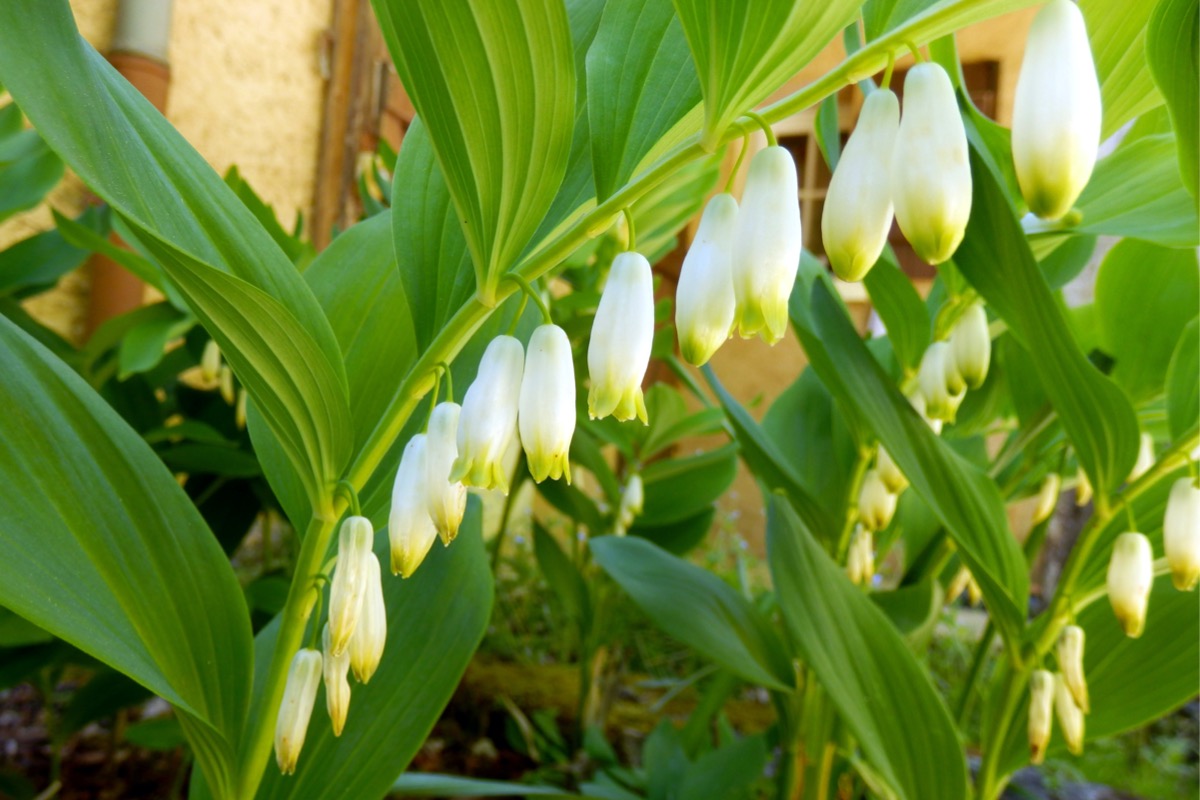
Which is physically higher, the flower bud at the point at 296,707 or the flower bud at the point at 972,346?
the flower bud at the point at 972,346

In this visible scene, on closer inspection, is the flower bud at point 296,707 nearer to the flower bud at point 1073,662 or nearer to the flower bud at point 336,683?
the flower bud at point 336,683

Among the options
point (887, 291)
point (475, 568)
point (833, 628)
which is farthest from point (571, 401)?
point (887, 291)

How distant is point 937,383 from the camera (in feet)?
2.61

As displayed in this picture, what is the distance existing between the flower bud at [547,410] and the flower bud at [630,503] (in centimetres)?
91

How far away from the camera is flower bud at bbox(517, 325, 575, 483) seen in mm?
448

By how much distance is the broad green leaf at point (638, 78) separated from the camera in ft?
1.57

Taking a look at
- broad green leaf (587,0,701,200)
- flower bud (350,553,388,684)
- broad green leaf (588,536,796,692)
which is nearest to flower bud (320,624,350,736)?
flower bud (350,553,388,684)

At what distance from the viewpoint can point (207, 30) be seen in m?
2.13

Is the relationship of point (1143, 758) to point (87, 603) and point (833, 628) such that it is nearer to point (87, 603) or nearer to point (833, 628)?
point (833, 628)

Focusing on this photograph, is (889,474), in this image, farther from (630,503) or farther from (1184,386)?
(630,503)

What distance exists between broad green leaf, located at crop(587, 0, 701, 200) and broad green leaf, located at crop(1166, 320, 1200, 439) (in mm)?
551

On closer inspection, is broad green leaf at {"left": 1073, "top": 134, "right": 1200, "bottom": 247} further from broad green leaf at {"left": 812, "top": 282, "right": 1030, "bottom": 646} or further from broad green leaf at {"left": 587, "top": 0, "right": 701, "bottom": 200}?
broad green leaf at {"left": 587, "top": 0, "right": 701, "bottom": 200}

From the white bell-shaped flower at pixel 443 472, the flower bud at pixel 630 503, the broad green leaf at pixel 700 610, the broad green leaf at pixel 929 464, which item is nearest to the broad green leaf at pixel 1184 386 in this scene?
the broad green leaf at pixel 929 464

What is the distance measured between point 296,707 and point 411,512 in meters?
0.15
